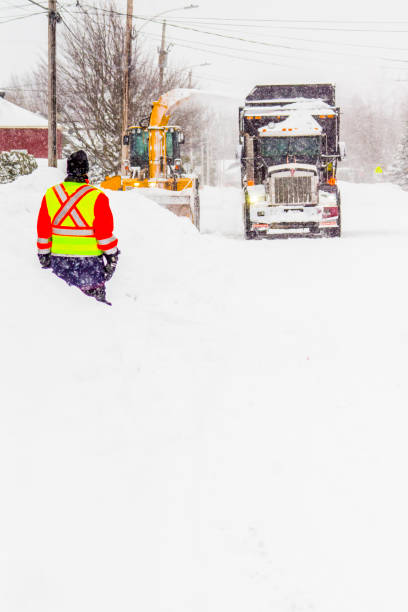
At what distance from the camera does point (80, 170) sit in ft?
21.7

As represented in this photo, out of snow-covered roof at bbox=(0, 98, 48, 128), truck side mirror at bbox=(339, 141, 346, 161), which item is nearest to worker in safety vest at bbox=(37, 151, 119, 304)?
truck side mirror at bbox=(339, 141, 346, 161)

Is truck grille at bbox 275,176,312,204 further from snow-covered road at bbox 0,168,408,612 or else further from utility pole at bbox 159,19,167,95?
utility pole at bbox 159,19,167,95

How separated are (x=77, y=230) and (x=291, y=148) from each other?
12.5 metres

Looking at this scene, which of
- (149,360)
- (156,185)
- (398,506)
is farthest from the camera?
(156,185)

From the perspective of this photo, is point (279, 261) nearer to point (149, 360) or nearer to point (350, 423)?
point (149, 360)

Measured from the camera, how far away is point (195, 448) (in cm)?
470

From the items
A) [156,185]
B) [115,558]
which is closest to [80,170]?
[115,558]

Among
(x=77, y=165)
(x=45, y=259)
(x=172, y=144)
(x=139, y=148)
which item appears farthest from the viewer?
(x=139, y=148)

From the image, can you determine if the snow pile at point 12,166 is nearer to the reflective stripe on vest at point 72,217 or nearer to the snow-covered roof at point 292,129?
the snow-covered roof at point 292,129

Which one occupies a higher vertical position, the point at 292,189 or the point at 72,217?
the point at 292,189

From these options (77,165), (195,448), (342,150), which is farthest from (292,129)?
(195,448)

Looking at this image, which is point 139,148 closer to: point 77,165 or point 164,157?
point 164,157

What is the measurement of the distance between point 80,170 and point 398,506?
4.19 m

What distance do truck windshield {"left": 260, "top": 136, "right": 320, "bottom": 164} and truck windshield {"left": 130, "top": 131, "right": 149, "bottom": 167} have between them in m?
4.27
